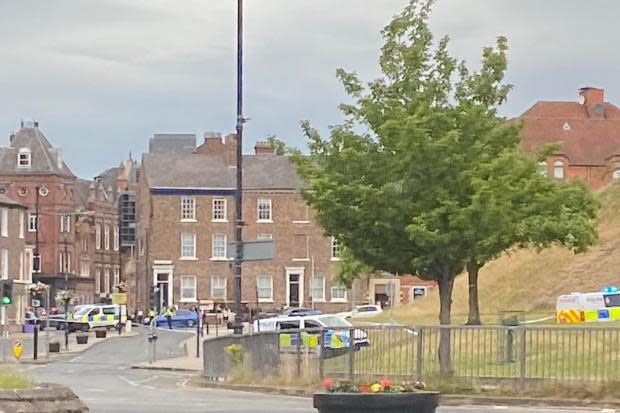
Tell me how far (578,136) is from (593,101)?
26.5 feet

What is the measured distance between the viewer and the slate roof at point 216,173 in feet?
347

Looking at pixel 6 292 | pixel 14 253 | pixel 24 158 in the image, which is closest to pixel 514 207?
pixel 6 292

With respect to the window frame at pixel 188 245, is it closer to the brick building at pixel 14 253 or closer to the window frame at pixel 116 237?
the brick building at pixel 14 253

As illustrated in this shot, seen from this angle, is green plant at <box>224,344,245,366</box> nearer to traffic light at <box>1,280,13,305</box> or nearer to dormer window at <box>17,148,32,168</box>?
traffic light at <box>1,280,13,305</box>

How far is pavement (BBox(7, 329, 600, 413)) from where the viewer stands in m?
26.4

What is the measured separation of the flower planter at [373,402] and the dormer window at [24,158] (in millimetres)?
115256

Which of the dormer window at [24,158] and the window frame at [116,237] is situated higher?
the dormer window at [24,158]

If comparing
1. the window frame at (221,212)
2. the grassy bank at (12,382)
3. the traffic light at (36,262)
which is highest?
the window frame at (221,212)

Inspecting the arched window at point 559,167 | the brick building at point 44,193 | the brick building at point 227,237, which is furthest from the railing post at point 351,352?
the brick building at point 44,193

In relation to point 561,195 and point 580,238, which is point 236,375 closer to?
point 561,195

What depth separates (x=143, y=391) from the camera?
113 feet

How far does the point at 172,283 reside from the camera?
105000mm

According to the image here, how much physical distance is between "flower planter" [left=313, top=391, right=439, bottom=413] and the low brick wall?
8.74 feet

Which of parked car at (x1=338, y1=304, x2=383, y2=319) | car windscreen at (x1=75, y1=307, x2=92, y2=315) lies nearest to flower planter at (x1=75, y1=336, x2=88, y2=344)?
car windscreen at (x1=75, y1=307, x2=92, y2=315)
